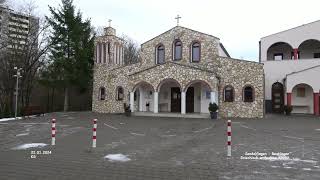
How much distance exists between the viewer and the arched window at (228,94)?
24945mm

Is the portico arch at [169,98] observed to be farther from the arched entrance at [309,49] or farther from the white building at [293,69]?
the arched entrance at [309,49]

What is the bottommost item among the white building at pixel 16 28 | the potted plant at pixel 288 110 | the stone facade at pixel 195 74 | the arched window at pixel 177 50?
the potted plant at pixel 288 110

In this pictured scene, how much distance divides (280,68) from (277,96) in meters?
2.87

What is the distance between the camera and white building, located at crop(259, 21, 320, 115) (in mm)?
27703

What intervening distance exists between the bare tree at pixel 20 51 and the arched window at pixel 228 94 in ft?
61.4

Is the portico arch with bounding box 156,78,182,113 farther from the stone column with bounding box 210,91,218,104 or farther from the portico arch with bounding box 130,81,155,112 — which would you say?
the stone column with bounding box 210,91,218,104

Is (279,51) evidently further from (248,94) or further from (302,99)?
(248,94)

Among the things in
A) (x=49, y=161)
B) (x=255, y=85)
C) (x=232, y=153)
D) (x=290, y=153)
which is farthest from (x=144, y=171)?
(x=255, y=85)

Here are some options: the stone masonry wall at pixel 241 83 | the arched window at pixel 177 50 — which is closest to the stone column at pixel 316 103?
the stone masonry wall at pixel 241 83

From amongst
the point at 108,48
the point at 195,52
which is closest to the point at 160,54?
the point at 195,52

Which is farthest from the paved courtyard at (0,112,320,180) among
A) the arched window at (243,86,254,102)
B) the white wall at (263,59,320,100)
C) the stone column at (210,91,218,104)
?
the white wall at (263,59,320,100)

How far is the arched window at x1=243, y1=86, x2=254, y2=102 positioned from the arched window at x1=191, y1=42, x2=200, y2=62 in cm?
511

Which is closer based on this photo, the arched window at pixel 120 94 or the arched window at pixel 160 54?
the arched window at pixel 160 54

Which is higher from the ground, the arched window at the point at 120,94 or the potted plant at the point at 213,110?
the arched window at the point at 120,94
